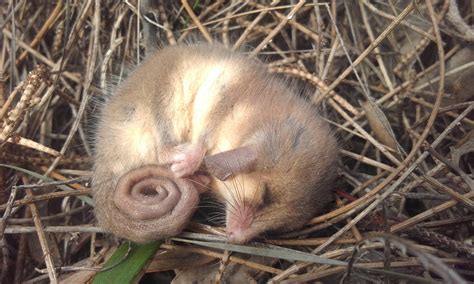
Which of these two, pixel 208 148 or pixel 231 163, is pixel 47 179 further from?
pixel 231 163

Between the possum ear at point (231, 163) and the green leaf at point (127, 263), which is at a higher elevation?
the possum ear at point (231, 163)

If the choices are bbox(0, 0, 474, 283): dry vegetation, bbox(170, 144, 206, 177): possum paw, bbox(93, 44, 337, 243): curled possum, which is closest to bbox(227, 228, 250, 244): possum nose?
bbox(93, 44, 337, 243): curled possum

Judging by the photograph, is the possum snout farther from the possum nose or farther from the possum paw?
the possum nose

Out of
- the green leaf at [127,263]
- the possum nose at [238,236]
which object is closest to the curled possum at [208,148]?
the possum nose at [238,236]

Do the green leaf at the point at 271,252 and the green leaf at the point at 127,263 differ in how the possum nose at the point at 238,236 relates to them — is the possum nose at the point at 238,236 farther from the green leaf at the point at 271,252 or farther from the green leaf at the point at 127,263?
the green leaf at the point at 127,263

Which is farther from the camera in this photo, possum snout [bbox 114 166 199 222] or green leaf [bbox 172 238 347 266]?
possum snout [bbox 114 166 199 222]

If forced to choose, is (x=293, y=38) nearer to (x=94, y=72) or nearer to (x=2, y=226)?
(x=94, y=72)

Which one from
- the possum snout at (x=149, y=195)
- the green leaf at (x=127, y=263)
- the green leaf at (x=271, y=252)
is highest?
the possum snout at (x=149, y=195)
